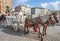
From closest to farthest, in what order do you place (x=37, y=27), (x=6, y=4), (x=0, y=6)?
(x=37, y=27), (x=0, y=6), (x=6, y=4)

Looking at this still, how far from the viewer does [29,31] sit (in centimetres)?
1588

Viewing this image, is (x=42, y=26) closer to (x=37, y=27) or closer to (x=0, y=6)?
(x=37, y=27)

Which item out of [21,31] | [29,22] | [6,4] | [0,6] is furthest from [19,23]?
[6,4]

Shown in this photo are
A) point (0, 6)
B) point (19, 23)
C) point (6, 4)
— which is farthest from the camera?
point (6, 4)

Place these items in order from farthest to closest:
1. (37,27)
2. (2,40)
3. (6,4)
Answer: (6,4) < (37,27) < (2,40)

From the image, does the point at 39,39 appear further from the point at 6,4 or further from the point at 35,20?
the point at 6,4

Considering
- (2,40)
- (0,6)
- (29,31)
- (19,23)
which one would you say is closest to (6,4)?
(0,6)

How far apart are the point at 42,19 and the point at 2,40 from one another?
3.86m

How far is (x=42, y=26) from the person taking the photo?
14.7 metres

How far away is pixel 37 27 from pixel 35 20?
62 cm

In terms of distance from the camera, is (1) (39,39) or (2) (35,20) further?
(2) (35,20)

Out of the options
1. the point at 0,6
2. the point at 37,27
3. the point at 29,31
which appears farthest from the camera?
the point at 0,6

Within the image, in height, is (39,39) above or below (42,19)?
below

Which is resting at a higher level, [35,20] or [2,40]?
[35,20]
